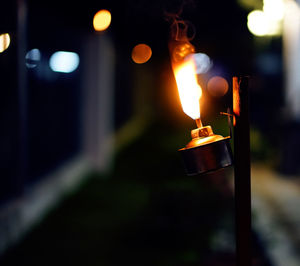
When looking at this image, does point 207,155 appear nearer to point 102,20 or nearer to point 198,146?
point 198,146

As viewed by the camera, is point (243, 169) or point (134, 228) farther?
point (134, 228)

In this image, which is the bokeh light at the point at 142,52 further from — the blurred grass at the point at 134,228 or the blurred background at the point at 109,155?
the blurred grass at the point at 134,228

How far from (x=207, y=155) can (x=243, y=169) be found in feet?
0.77

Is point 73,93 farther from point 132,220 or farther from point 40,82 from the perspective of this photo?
point 132,220

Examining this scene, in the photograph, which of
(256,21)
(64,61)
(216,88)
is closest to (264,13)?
(256,21)

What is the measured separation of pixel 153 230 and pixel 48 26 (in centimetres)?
419

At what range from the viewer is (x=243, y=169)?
8.24 ft

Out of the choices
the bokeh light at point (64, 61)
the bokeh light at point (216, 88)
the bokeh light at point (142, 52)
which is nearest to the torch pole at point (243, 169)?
the bokeh light at point (142, 52)

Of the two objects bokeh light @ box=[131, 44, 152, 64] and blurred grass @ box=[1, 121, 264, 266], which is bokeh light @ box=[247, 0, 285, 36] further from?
bokeh light @ box=[131, 44, 152, 64]

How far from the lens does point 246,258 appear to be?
99.1 inches

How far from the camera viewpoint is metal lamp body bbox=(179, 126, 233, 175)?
2.48 metres

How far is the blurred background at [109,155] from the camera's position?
492 cm

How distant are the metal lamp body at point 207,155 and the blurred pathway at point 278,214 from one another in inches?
112

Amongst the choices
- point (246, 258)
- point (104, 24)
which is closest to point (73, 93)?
point (104, 24)
